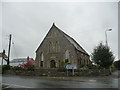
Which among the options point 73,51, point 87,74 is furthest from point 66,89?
point 73,51

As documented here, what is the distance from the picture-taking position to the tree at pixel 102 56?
29608 mm

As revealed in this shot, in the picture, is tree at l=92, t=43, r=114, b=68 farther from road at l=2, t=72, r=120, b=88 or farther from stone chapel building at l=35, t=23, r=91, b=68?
road at l=2, t=72, r=120, b=88

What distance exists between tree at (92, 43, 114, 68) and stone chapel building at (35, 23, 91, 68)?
6.64 metres

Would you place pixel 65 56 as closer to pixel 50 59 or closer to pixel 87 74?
pixel 50 59

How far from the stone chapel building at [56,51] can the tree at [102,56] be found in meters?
6.64

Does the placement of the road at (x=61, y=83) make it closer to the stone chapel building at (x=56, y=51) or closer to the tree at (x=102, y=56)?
the tree at (x=102, y=56)

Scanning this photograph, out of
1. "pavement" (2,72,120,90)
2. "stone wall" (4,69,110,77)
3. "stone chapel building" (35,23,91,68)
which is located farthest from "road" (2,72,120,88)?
"stone chapel building" (35,23,91,68)

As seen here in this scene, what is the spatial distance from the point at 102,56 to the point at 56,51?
12.5 metres

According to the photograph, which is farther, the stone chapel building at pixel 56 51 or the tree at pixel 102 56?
the stone chapel building at pixel 56 51

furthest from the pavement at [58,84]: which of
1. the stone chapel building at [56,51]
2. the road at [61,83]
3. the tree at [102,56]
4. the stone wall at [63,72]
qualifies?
the stone chapel building at [56,51]

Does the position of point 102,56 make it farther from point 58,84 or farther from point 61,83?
point 58,84

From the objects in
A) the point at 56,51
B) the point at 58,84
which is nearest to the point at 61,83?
the point at 58,84

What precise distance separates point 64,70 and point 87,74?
13.7ft

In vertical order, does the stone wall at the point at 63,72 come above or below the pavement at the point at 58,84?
below
